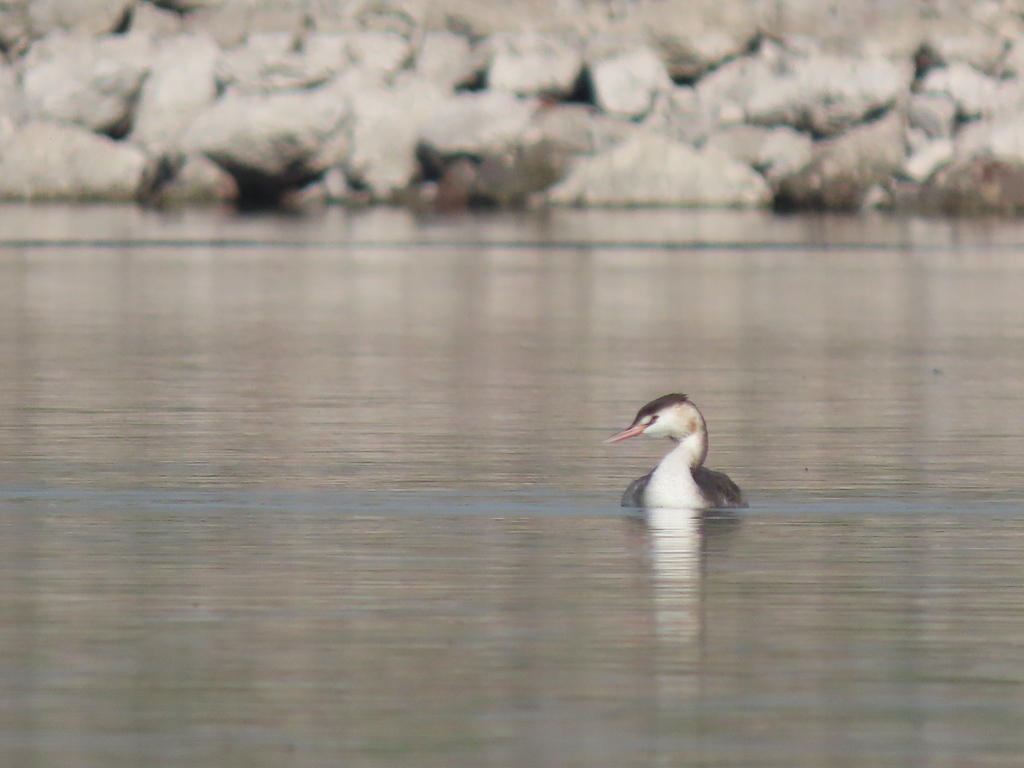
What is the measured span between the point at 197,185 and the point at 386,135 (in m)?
3.79

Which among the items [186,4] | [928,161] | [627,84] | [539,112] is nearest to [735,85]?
[627,84]

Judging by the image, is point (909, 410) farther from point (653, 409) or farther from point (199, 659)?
point (199, 659)

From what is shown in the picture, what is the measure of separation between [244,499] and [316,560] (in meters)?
1.79

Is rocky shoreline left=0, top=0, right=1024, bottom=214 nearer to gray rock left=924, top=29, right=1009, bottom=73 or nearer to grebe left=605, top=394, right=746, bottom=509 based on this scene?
gray rock left=924, top=29, right=1009, bottom=73

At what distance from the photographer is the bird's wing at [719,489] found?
10.5m

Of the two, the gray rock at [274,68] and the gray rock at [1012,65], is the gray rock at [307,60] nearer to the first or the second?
the gray rock at [274,68]

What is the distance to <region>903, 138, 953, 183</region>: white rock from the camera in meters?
50.9

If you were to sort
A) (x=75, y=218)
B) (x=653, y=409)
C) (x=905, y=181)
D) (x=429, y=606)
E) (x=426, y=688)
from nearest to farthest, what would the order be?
(x=426, y=688), (x=429, y=606), (x=653, y=409), (x=75, y=218), (x=905, y=181)

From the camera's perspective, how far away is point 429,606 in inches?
323

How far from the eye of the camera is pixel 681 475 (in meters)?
10.5

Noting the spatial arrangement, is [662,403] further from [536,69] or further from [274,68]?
[274,68]

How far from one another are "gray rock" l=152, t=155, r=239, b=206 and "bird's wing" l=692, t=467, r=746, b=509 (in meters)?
40.2

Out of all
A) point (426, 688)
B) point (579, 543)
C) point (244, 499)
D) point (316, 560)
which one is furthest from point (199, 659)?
point (244, 499)

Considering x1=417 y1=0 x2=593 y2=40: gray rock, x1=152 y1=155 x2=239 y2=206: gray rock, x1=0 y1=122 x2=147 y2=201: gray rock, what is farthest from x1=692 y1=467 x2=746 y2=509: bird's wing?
x1=417 y1=0 x2=593 y2=40: gray rock
